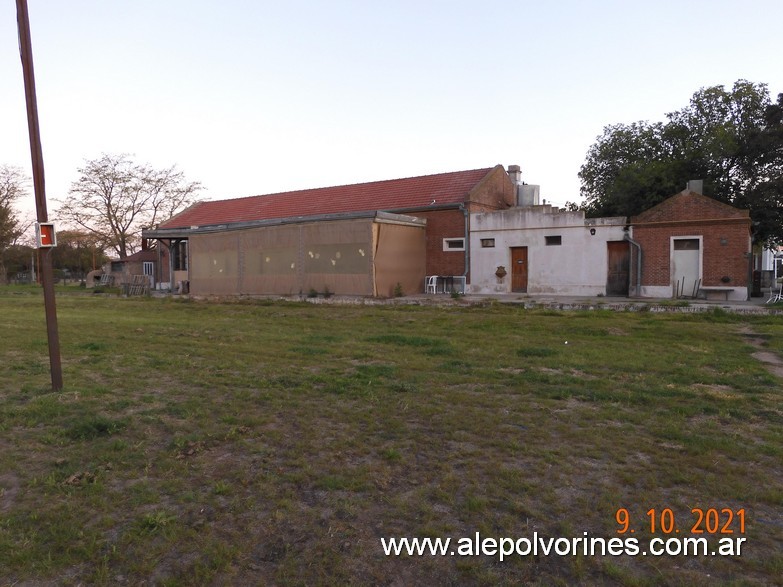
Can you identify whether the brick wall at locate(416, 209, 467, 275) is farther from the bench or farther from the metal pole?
the metal pole

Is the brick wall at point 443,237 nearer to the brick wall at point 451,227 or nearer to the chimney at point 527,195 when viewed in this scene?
the brick wall at point 451,227

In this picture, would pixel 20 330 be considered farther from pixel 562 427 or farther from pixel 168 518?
pixel 562 427

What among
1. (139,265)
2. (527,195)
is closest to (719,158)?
(527,195)

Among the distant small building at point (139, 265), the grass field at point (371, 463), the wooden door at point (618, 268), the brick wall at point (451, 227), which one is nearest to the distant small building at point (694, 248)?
the wooden door at point (618, 268)

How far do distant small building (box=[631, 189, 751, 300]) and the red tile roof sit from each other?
25.7ft

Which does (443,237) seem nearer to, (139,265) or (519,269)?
(519,269)

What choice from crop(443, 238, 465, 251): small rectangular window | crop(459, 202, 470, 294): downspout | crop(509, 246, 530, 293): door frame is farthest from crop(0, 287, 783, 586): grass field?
crop(443, 238, 465, 251): small rectangular window

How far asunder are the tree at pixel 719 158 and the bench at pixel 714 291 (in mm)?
7870

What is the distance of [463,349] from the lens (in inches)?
362

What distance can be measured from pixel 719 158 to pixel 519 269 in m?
11.8

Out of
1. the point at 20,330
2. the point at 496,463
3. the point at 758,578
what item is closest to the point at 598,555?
the point at 758,578

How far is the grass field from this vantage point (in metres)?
2.68

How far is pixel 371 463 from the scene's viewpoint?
3.97 metres

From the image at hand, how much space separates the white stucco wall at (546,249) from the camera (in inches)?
798
